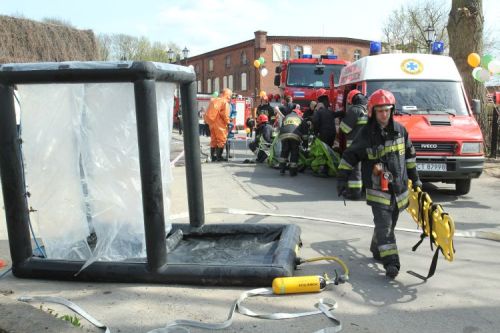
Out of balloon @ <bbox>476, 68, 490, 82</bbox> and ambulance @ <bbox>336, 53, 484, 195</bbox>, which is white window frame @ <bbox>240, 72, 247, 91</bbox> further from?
ambulance @ <bbox>336, 53, 484, 195</bbox>

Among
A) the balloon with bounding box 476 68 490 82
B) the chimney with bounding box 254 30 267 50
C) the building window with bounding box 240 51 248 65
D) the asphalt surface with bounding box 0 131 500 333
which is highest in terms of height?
the chimney with bounding box 254 30 267 50

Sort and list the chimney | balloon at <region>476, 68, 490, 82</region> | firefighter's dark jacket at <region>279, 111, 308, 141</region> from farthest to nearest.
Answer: the chimney, balloon at <region>476, 68, 490, 82</region>, firefighter's dark jacket at <region>279, 111, 308, 141</region>

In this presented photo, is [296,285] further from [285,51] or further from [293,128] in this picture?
[285,51]

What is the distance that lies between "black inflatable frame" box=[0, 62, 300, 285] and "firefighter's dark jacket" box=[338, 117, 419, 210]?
0.95 m

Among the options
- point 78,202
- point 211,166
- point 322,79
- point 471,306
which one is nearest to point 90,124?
point 78,202

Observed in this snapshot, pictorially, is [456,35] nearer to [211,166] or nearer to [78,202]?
[211,166]

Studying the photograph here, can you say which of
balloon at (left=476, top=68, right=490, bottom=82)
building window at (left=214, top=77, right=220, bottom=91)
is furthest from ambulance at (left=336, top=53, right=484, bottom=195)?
building window at (left=214, top=77, right=220, bottom=91)

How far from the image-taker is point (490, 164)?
13.4 metres

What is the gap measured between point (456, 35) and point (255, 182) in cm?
754

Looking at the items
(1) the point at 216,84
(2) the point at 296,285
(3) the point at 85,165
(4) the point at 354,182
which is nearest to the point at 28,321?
(3) the point at 85,165

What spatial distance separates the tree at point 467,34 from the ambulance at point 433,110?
4.67 meters

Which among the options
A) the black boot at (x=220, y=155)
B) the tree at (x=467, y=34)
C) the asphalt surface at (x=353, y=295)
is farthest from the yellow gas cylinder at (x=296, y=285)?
the tree at (x=467, y=34)

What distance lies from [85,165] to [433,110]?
6660 millimetres

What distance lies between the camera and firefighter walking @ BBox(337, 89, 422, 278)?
464 cm
